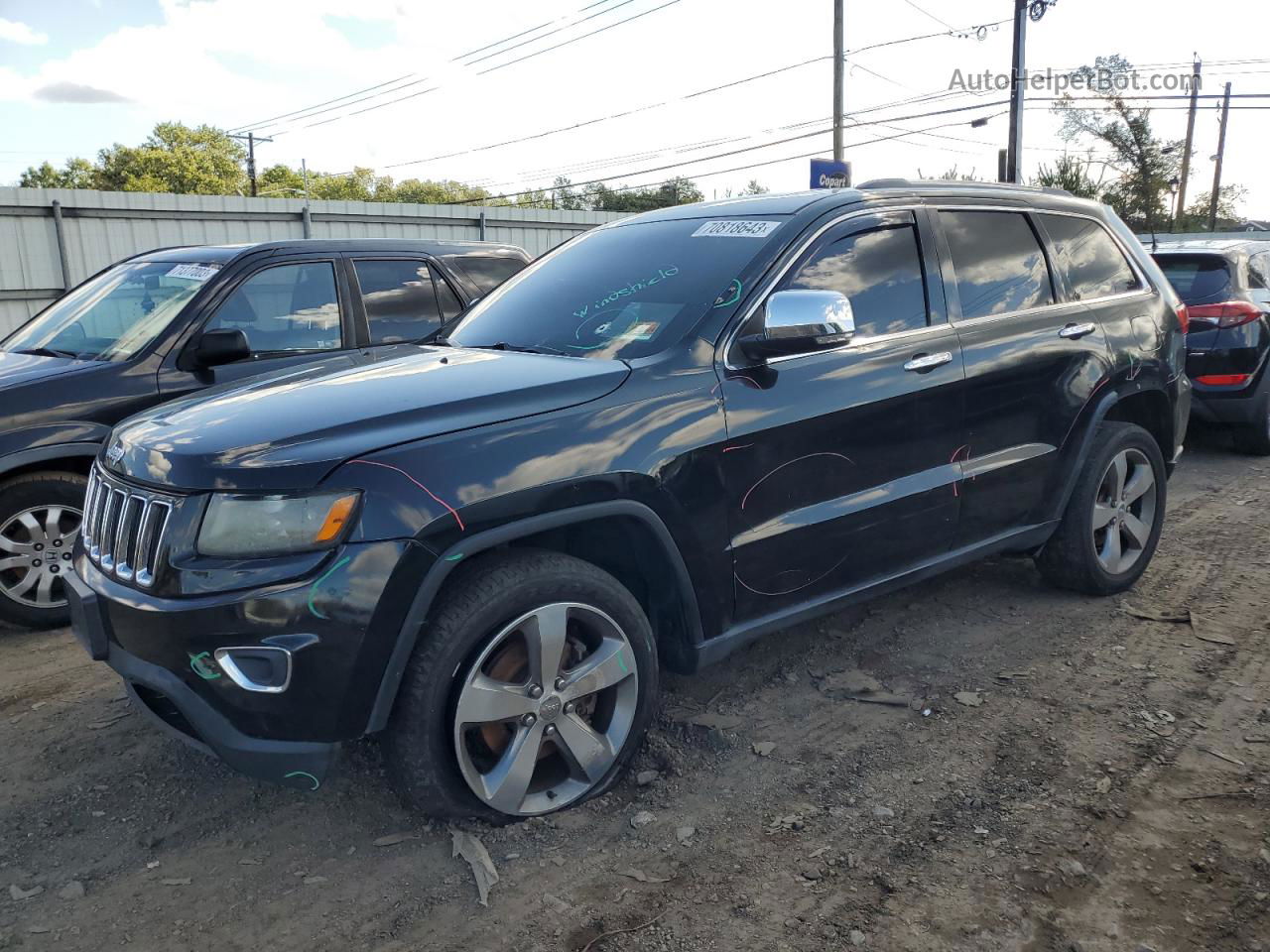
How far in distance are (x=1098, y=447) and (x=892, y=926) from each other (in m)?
2.83

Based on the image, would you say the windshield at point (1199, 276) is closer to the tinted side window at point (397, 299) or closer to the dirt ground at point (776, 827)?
the dirt ground at point (776, 827)

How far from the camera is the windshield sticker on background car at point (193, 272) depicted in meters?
5.39

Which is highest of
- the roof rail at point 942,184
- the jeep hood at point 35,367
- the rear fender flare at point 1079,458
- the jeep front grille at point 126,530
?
the roof rail at point 942,184

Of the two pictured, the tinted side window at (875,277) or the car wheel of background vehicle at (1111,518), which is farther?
the car wheel of background vehicle at (1111,518)

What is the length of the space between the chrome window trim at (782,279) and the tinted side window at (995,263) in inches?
7.5

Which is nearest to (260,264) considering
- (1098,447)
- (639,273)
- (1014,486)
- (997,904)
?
(639,273)

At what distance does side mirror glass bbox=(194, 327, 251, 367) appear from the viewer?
4.88m

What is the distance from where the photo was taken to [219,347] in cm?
489

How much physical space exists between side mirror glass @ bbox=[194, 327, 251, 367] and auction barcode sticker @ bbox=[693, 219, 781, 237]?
7.91ft

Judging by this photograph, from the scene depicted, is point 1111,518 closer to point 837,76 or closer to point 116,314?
point 116,314

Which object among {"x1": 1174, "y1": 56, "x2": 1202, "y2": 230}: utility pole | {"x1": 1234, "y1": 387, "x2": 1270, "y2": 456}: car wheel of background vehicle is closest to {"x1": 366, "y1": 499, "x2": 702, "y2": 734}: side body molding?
{"x1": 1234, "y1": 387, "x2": 1270, "y2": 456}: car wheel of background vehicle

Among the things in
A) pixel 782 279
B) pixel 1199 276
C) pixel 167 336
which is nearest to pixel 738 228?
pixel 782 279

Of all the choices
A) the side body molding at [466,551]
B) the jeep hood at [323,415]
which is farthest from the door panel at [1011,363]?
the jeep hood at [323,415]

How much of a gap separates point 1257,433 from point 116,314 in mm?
8446
